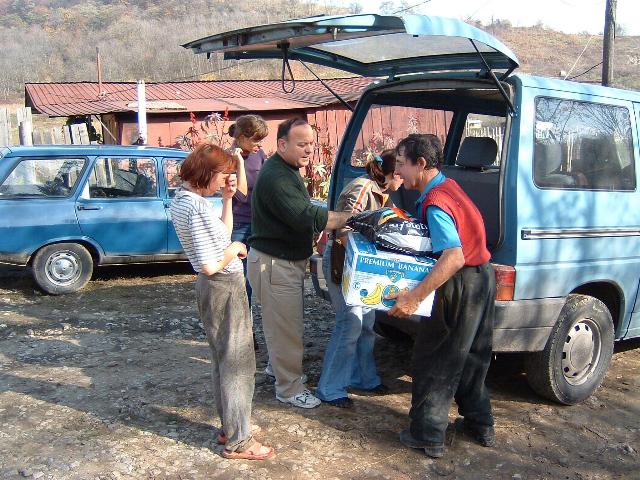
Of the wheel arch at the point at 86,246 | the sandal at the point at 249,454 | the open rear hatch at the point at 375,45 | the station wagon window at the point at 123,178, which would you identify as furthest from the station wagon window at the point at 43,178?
the sandal at the point at 249,454

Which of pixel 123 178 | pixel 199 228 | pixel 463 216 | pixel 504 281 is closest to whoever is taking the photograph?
pixel 199 228

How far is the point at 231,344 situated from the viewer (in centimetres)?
369

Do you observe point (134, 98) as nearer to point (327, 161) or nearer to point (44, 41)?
point (327, 161)

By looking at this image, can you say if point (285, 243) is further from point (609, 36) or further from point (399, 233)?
point (609, 36)

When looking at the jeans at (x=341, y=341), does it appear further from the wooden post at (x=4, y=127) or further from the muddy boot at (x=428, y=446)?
the wooden post at (x=4, y=127)

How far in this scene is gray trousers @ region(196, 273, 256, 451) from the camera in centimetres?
364

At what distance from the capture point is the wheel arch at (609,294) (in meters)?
4.52

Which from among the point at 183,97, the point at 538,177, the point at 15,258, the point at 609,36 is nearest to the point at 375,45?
the point at 538,177

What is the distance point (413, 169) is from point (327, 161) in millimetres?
9411

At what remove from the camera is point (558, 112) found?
13.8 ft

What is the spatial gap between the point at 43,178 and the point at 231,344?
16.0 ft

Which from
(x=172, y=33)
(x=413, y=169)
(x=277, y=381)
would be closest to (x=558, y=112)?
(x=413, y=169)

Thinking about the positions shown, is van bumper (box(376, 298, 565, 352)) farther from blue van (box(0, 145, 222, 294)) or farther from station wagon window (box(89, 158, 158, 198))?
station wagon window (box(89, 158, 158, 198))

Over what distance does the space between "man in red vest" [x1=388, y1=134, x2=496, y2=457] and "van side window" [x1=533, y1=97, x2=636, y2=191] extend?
29.7 inches
